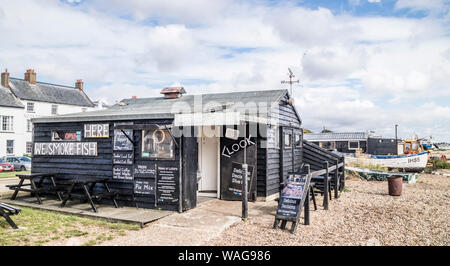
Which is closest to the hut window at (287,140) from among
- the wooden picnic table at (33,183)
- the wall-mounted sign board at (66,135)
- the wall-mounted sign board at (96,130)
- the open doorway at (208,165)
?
the open doorway at (208,165)

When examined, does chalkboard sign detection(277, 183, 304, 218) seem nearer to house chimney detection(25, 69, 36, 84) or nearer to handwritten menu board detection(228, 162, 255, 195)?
handwritten menu board detection(228, 162, 255, 195)

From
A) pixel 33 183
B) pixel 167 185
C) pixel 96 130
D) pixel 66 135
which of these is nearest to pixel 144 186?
pixel 167 185

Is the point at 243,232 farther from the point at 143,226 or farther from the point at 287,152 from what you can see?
the point at 287,152

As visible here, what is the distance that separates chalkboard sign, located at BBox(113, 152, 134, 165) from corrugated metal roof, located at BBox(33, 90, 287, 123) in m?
0.92

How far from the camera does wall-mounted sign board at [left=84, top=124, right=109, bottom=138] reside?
874 cm

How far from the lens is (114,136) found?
28.2 ft

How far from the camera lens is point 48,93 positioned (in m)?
34.4

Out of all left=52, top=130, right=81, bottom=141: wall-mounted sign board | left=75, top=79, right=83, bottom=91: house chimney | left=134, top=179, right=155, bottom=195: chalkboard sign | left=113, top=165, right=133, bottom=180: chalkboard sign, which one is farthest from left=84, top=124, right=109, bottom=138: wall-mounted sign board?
left=75, top=79, right=83, bottom=91: house chimney

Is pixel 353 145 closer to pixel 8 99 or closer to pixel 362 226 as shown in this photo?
pixel 362 226

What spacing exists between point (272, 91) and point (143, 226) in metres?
7.28

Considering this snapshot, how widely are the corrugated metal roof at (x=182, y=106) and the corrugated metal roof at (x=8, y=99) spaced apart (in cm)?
1975

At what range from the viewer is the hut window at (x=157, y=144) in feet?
26.2

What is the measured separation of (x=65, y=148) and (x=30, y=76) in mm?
29089
